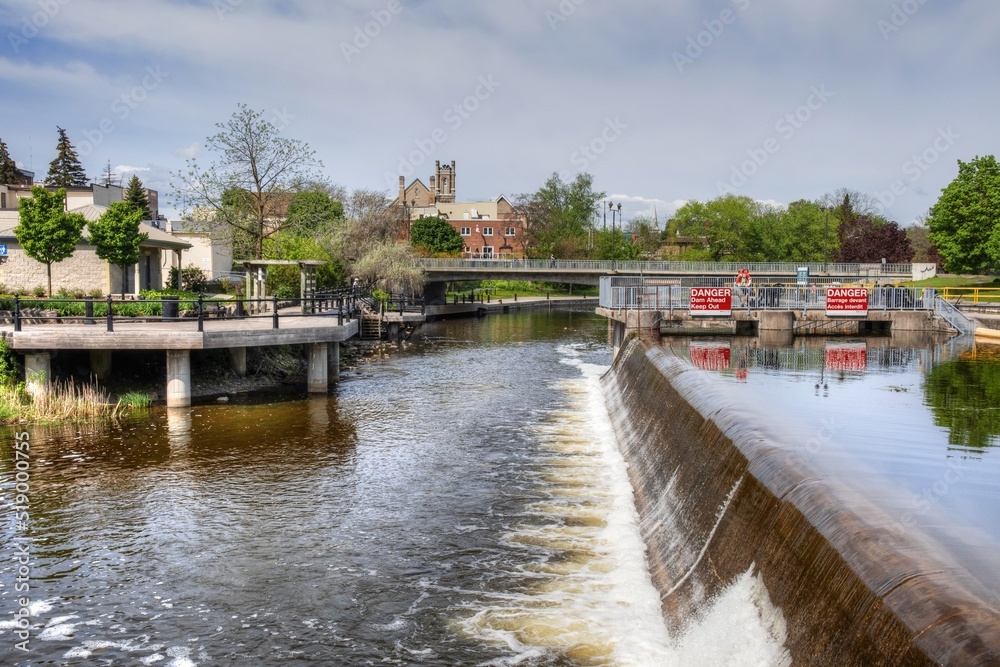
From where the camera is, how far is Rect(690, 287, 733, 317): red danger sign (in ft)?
118

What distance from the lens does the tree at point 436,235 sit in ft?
394

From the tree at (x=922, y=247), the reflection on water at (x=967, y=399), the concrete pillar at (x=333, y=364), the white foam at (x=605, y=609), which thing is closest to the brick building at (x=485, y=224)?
the tree at (x=922, y=247)

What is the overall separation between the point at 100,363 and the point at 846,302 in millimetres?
29900

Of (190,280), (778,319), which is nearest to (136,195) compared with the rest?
(190,280)

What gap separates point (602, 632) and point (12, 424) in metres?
17.8

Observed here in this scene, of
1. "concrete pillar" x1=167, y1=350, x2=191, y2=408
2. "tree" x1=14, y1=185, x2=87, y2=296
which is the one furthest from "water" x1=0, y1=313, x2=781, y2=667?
"tree" x1=14, y1=185, x2=87, y2=296

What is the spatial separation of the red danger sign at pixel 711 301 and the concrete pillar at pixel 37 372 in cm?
2437

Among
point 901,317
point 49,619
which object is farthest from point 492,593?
point 901,317

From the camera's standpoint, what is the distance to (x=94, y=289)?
43.4 metres

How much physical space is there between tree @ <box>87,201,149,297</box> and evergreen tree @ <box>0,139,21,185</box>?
63502 millimetres

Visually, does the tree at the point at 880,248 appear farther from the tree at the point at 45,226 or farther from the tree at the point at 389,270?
the tree at the point at 45,226

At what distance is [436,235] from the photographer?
122 metres

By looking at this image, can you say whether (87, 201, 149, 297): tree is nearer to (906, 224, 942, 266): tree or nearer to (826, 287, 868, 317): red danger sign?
(826, 287, 868, 317): red danger sign

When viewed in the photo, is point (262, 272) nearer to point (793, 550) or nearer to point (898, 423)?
point (898, 423)
